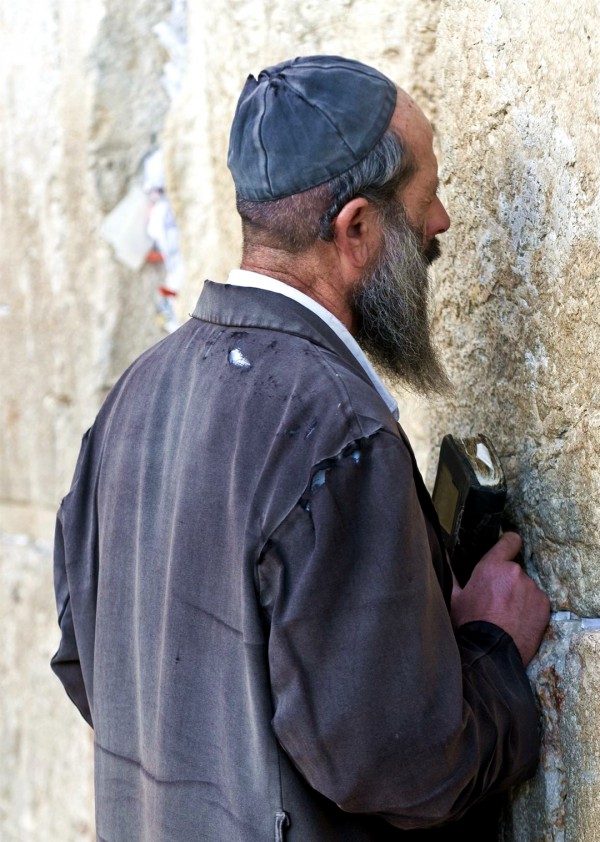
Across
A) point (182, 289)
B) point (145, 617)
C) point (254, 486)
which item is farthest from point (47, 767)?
point (254, 486)

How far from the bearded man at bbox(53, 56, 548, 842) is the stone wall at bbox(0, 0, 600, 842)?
0.37 feet

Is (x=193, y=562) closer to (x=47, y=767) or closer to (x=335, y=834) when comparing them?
(x=335, y=834)

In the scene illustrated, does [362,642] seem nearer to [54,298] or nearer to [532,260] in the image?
[532,260]

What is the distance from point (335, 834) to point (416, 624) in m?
0.31

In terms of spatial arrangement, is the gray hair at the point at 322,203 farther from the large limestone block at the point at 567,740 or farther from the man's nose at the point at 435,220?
the large limestone block at the point at 567,740

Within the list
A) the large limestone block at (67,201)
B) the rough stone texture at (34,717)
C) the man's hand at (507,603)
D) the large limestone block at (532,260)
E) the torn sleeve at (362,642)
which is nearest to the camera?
the torn sleeve at (362,642)

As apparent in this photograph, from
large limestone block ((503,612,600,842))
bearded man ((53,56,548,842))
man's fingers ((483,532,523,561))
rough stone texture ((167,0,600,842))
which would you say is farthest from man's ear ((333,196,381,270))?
large limestone block ((503,612,600,842))

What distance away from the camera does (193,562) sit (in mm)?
1277

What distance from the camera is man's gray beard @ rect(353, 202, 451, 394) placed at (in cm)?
142

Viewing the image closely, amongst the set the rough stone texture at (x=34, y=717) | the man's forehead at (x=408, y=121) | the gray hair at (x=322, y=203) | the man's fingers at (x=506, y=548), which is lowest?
the rough stone texture at (x=34, y=717)

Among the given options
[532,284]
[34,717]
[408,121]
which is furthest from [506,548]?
[34,717]

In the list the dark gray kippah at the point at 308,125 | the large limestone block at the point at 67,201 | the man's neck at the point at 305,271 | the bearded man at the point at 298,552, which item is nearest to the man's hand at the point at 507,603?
the bearded man at the point at 298,552

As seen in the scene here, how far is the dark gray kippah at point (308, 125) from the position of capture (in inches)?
53.2

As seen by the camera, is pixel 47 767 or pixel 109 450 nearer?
pixel 109 450
